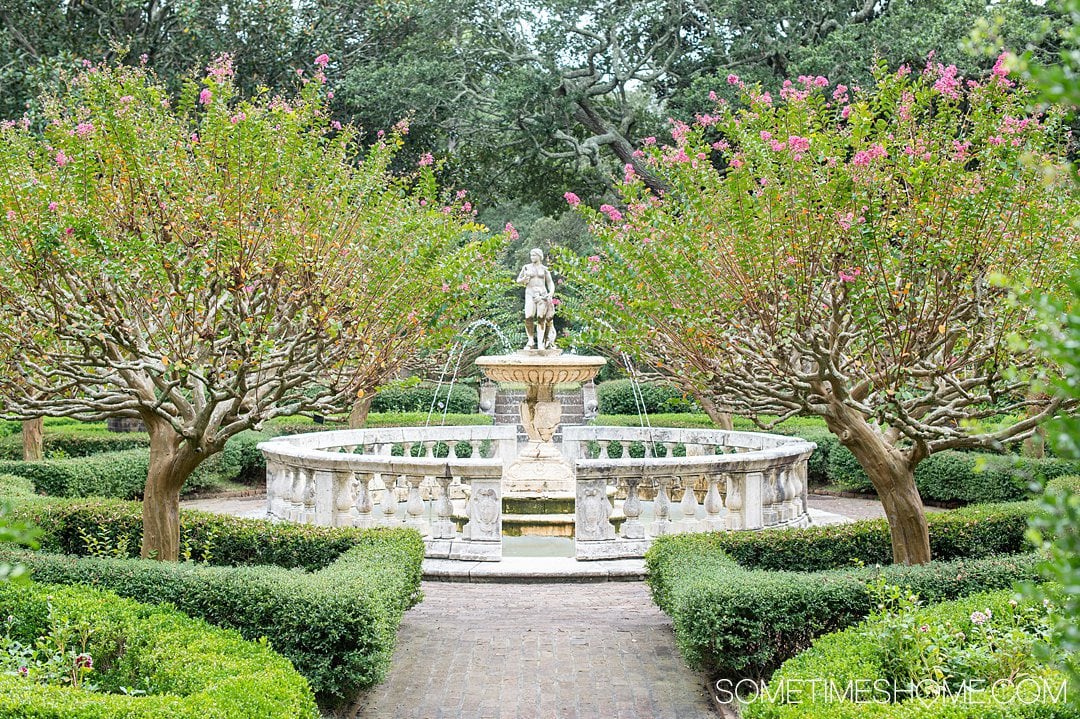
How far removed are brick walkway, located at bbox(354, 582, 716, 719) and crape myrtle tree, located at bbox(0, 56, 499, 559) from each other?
2.20 m

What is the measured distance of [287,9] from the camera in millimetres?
22344

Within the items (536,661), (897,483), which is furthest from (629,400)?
(536,661)

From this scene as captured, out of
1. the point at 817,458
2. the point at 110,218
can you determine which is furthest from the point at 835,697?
the point at 817,458

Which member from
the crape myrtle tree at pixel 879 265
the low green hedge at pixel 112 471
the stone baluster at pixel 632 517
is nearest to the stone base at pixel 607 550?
the stone baluster at pixel 632 517

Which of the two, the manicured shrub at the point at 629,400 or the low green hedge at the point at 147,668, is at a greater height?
the manicured shrub at the point at 629,400

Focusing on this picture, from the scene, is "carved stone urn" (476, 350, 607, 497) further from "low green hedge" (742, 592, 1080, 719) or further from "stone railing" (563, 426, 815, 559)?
"low green hedge" (742, 592, 1080, 719)

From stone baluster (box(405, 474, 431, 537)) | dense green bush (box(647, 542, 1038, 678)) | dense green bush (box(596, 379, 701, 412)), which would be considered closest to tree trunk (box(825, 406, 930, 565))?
dense green bush (box(647, 542, 1038, 678))

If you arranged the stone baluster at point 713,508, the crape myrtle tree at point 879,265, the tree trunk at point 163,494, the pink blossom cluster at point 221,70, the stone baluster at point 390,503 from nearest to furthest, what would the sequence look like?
the crape myrtle tree at point 879,265
the pink blossom cluster at point 221,70
the tree trunk at point 163,494
the stone baluster at point 390,503
the stone baluster at point 713,508

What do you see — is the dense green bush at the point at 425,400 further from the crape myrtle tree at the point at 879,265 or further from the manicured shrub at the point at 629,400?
the crape myrtle tree at the point at 879,265

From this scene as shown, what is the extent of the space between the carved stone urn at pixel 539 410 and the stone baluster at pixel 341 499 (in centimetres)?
309

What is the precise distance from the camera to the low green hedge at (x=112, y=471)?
41.0ft

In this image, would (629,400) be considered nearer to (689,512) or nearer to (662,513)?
(689,512)

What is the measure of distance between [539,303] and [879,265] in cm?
816

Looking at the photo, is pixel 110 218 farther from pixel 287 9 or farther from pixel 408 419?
pixel 287 9
